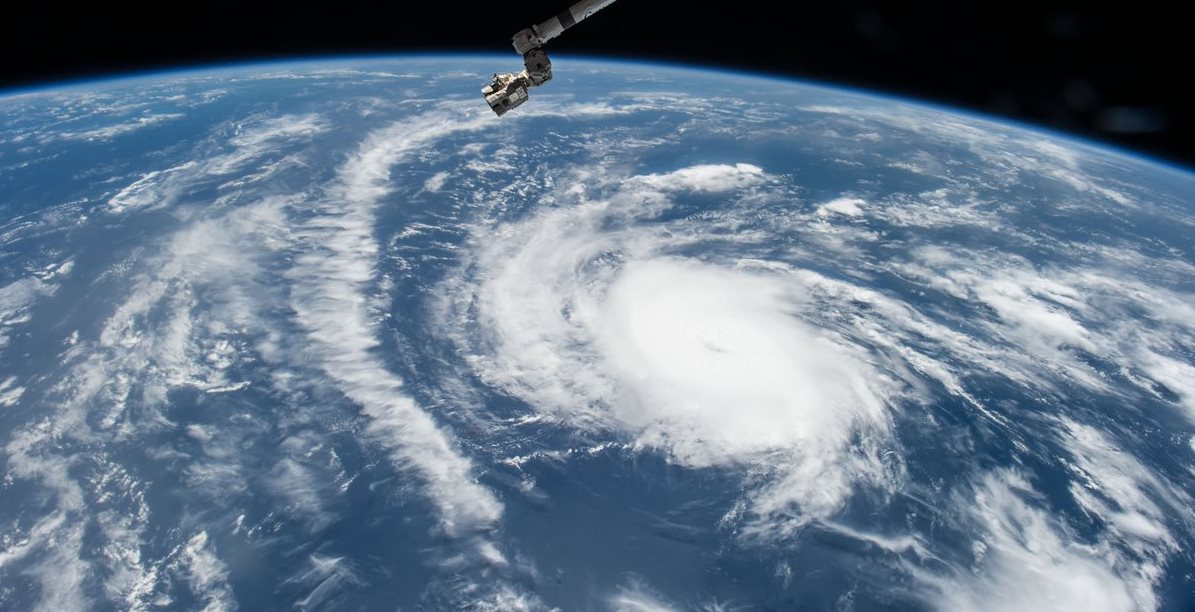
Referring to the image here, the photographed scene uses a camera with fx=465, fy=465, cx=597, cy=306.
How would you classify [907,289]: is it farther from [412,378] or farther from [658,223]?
[412,378]

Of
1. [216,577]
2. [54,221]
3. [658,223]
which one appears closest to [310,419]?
[216,577]

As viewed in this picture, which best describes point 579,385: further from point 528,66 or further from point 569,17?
point 569,17

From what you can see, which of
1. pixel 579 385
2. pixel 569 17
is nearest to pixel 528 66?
pixel 569 17

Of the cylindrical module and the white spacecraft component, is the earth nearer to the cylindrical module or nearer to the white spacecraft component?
the white spacecraft component

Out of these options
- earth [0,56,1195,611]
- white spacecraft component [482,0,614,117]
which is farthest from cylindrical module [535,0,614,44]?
earth [0,56,1195,611]

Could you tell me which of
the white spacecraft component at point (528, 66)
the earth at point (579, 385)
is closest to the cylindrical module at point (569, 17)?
the white spacecraft component at point (528, 66)

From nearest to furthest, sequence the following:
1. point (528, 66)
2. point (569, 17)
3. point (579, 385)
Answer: point (569, 17), point (528, 66), point (579, 385)
